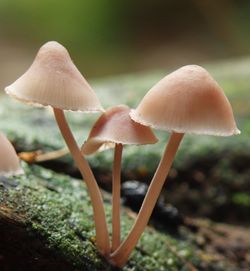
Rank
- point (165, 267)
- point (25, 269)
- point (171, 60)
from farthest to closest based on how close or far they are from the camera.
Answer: point (171, 60) < point (165, 267) < point (25, 269)

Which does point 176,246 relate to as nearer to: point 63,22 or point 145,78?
point 145,78

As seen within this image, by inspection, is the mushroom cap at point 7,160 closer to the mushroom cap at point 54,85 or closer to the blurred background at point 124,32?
the mushroom cap at point 54,85

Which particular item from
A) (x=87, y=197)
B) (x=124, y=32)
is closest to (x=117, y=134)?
(x=87, y=197)

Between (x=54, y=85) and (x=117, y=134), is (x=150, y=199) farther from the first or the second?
(x=54, y=85)

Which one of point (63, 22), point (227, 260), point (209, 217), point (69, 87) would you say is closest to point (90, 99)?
point (69, 87)

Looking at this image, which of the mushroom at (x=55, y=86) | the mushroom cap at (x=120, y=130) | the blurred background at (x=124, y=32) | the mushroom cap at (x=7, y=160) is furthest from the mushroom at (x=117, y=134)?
the blurred background at (x=124, y=32)

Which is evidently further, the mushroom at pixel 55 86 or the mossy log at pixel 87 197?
the mossy log at pixel 87 197
